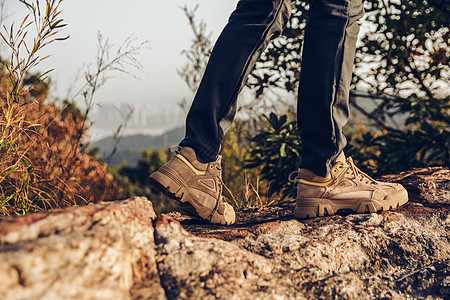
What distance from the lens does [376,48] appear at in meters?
3.44

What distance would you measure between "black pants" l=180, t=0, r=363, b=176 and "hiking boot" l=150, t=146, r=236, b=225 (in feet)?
0.16

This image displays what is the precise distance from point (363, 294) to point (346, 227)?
423 mm

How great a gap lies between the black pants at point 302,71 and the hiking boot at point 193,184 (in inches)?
2.0

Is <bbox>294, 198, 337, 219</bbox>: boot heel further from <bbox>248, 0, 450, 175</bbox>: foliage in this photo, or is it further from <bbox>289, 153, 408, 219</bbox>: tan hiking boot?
<bbox>248, 0, 450, 175</bbox>: foliage

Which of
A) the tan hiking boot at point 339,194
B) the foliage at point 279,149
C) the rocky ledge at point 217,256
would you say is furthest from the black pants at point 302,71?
the foliage at point 279,149

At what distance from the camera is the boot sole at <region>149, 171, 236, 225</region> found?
1.62m

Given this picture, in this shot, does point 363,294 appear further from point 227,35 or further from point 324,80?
point 227,35

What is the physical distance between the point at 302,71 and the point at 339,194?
23.3 inches

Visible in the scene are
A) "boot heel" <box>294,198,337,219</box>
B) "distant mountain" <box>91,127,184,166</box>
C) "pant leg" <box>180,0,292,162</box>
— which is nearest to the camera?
"pant leg" <box>180,0,292,162</box>

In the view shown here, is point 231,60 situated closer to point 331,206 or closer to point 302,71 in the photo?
point 302,71

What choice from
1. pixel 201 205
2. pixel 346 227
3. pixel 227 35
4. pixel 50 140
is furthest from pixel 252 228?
pixel 50 140

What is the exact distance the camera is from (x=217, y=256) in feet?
3.80

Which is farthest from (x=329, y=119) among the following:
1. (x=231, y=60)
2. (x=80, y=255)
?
(x=80, y=255)

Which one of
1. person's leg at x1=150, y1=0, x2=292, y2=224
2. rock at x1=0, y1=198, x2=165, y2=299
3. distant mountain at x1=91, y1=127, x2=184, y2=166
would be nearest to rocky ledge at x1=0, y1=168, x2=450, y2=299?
rock at x1=0, y1=198, x2=165, y2=299
